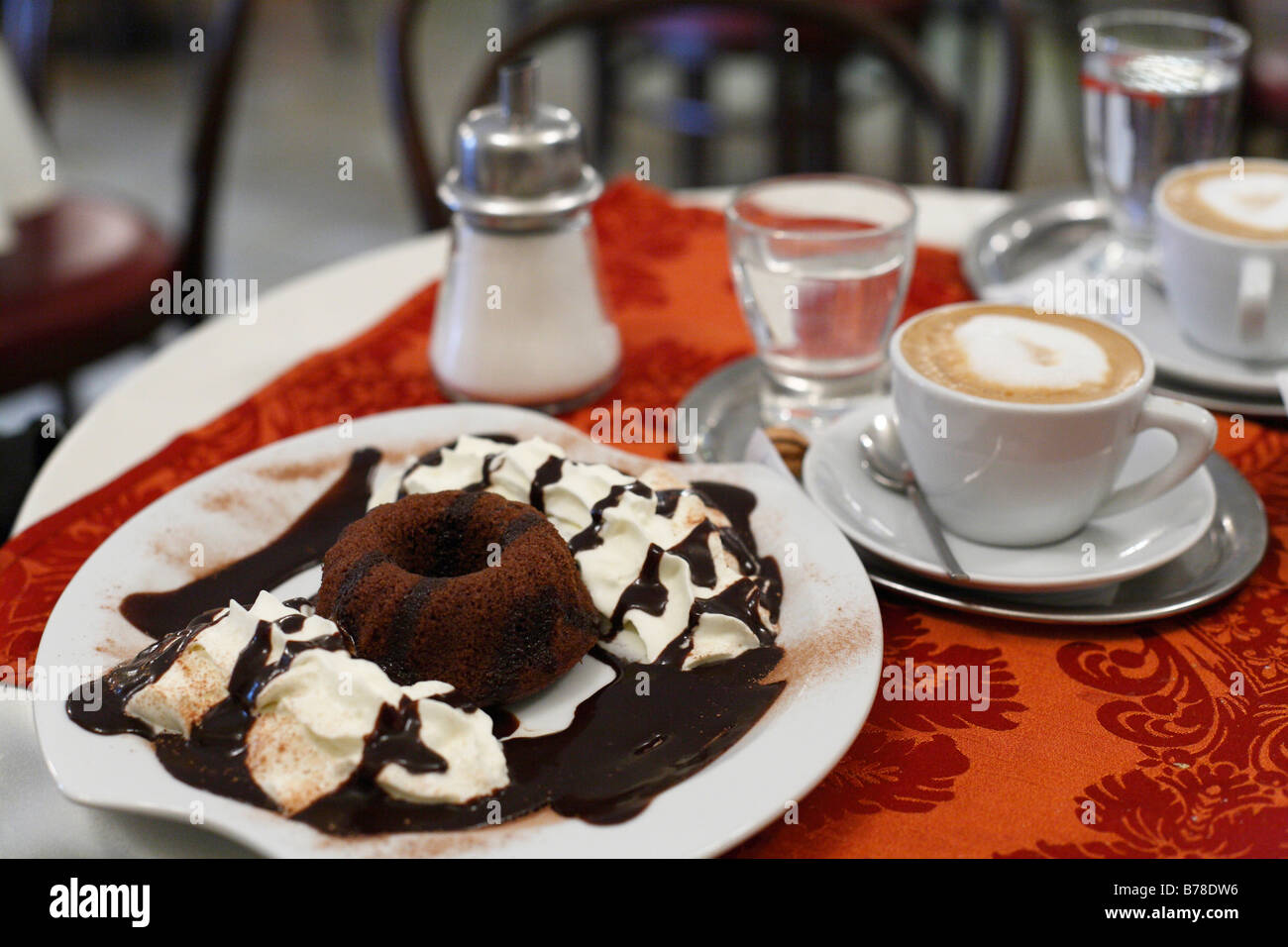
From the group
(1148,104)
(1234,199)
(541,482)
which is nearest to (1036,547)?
(541,482)

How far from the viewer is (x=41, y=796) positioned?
0.79 m

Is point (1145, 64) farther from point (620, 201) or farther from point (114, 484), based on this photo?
point (114, 484)

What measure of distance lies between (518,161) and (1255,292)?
0.68m

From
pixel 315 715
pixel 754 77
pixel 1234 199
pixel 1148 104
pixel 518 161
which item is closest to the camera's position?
pixel 315 715

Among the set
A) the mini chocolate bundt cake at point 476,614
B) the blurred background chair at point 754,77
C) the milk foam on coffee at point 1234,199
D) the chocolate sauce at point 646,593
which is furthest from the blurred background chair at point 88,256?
the milk foam on coffee at point 1234,199

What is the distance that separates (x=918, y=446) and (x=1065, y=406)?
12 centimetres

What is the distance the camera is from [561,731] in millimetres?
792

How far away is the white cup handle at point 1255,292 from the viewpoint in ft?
3.73

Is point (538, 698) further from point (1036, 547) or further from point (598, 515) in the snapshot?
point (1036, 547)

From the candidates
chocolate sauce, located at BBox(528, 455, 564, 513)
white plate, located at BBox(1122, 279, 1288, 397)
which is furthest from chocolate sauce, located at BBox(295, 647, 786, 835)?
white plate, located at BBox(1122, 279, 1288, 397)

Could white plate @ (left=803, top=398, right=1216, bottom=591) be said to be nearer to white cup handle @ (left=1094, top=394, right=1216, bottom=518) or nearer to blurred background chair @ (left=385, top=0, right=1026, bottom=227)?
A: white cup handle @ (left=1094, top=394, right=1216, bottom=518)

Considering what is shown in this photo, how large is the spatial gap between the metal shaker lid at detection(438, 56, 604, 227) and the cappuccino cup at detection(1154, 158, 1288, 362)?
57 centimetres

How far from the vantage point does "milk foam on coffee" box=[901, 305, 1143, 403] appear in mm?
938

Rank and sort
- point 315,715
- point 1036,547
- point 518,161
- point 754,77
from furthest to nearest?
point 754,77, point 518,161, point 1036,547, point 315,715
